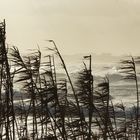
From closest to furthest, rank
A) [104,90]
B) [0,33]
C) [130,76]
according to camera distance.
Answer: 1. [0,33]
2. [104,90]
3. [130,76]

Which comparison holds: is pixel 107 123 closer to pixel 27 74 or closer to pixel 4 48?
pixel 27 74

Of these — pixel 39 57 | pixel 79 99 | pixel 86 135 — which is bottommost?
pixel 86 135

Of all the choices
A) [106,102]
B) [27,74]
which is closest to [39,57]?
[27,74]

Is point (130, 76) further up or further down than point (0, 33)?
further down

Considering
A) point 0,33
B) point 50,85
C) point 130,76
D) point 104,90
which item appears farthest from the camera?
point 130,76

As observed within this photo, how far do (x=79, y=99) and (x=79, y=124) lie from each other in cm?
40

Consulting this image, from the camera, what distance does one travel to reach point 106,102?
7.36 m

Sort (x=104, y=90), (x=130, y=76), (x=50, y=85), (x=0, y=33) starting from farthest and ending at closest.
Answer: (x=130, y=76) < (x=104, y=90) < (x=50, y=85) < (x=0, y=33)

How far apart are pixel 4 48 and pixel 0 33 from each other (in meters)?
0.19

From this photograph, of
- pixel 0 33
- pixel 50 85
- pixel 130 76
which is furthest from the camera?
pixel 130 76

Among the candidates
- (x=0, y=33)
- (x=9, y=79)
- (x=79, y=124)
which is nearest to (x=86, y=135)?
(x=79, y=124)

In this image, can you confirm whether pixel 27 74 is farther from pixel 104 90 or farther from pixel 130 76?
pixel 130 76

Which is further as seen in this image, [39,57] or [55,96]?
[39,57]

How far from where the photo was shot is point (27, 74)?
A: 6.40 meters
